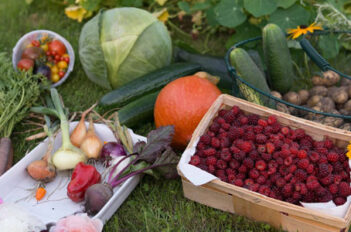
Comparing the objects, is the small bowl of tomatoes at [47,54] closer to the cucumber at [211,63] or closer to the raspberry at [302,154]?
the cucumber at [211,63]

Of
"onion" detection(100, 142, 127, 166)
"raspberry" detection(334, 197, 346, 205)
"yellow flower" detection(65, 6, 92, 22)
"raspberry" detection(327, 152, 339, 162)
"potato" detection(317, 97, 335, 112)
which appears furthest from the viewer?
"yellow flower" detection(65, 6, 92, 22)

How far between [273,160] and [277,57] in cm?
71

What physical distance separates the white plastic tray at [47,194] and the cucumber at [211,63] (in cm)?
74

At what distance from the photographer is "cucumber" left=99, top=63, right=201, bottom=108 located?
241 centimetres

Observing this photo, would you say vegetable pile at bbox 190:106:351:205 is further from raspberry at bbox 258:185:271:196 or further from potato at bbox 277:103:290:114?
potato at bbox 277:103:290:114

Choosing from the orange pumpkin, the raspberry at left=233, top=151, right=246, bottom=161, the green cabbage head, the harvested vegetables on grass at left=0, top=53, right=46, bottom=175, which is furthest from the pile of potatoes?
the harvested vegetables on grass at left=0, top=53, right=46, bottom=175

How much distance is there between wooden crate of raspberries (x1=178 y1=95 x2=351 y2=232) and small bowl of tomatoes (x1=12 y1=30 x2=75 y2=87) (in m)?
1.31

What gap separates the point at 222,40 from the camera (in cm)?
324

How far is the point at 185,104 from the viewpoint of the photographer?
2.10 metres

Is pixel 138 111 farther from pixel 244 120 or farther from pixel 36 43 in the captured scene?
pixel 36 43

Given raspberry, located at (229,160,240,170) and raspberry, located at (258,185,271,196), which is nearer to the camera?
raspberry, located at (258,185,271,196)

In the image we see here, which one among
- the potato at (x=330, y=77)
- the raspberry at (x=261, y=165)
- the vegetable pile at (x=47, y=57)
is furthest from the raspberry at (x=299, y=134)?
the vegetable pile at (x=47, y=57)

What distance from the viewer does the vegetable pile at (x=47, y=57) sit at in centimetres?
268

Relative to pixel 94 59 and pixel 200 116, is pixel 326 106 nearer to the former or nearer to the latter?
pixel 200 116
